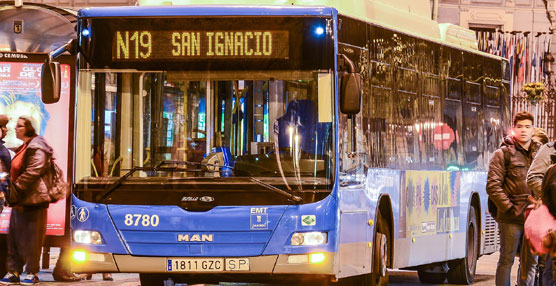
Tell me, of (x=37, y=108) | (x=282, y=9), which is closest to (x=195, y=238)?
(x=282, y=9)

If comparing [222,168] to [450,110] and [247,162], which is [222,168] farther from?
[450,110]

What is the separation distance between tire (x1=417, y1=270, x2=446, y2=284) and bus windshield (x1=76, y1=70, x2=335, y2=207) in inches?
224

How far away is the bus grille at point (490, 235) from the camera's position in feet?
59.2

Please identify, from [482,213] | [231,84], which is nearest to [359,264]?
[231,84]

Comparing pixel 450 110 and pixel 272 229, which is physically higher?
pixel 450 110

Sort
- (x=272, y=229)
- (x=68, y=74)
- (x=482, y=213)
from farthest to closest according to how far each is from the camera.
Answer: (x=482, y=213) → (x=68, y=74) → (x=272, y=229)

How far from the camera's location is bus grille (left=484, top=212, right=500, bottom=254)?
59.2ft

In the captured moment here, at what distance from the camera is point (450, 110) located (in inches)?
643

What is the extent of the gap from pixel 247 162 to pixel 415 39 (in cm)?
383

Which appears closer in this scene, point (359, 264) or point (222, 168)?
point (222, 168)

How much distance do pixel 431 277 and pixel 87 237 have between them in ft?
21.0

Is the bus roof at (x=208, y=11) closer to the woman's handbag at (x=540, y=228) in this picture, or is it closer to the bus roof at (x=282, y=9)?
the bus roof at (x=282, y=9)

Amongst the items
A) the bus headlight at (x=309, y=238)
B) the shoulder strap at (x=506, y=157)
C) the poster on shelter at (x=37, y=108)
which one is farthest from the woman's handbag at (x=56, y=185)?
the shoulder strap at (x=506, y=157)

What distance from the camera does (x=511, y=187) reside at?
12703 millimetres
